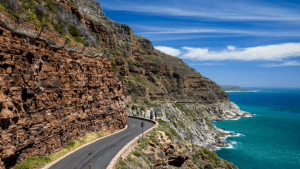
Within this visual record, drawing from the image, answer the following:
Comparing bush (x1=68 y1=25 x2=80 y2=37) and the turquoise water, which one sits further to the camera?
the turquoise water

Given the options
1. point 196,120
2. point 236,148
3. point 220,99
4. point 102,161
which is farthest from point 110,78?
point 220,99

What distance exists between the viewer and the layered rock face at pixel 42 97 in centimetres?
1231

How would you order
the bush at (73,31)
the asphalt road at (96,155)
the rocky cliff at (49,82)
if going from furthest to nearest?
1. the bush at (73,31)
2. the asphalt road at (96,155)
3. the rocky cliff at (49,82)

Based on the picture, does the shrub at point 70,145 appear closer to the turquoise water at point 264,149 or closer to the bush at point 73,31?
the bush at point 73,31

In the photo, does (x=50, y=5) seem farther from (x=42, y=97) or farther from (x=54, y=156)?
(x=54, y=156)

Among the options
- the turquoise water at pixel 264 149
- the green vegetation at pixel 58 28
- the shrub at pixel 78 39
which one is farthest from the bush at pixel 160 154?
the turquoise water at pixel 264 149

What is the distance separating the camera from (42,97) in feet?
50.3

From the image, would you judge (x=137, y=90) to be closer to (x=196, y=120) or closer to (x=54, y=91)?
(x=196, y=120)

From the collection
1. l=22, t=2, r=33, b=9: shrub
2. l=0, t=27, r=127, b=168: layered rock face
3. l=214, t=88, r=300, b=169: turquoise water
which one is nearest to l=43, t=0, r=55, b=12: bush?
l=22, t=2, r=33, b=9: shrub

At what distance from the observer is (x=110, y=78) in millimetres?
27484

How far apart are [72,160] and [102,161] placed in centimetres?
269

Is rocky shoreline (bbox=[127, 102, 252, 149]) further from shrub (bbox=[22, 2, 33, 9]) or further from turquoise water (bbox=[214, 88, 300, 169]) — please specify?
shrub (bbox=[22, 2, 33, 9])

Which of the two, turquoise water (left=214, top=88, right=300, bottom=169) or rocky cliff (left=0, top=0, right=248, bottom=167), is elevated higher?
rocky cliff (left=0, top=0, right=248, bottom=167)

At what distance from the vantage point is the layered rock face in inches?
485
